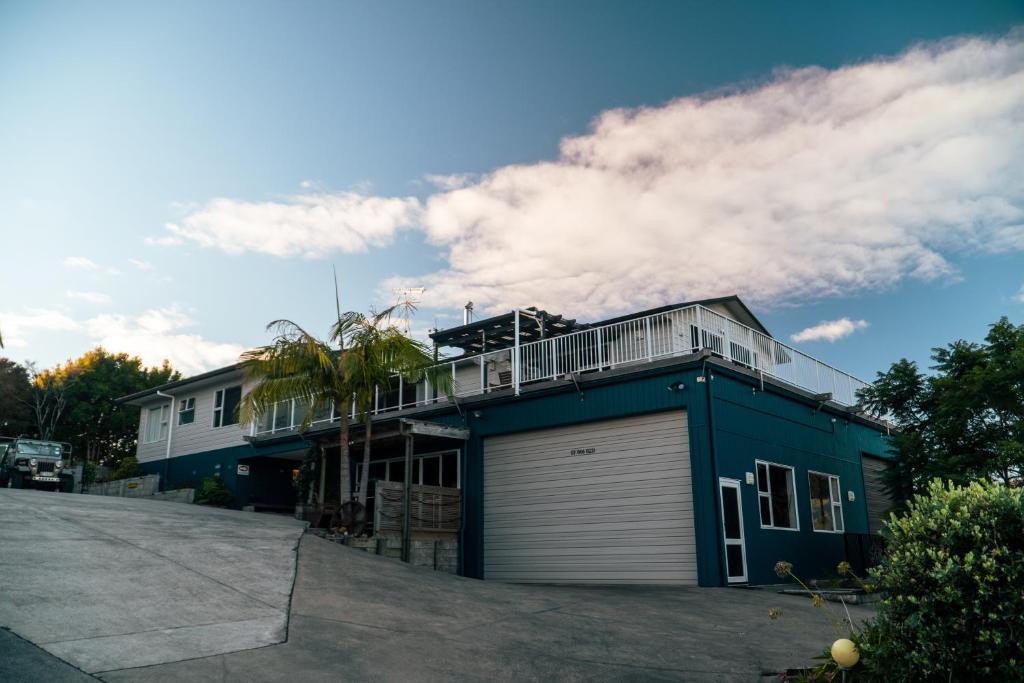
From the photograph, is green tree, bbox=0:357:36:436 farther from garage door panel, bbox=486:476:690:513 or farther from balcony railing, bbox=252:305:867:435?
garage door panel, bbox=486:476:690:513

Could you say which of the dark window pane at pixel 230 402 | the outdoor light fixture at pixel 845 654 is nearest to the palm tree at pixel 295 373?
the dark window pane at pixel 230 402

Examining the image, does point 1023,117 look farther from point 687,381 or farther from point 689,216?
point 687,381

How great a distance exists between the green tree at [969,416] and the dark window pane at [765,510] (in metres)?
3.29

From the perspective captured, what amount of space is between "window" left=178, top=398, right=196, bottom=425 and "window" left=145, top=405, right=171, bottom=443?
0.73m

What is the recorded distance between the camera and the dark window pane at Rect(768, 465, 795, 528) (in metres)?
15.2

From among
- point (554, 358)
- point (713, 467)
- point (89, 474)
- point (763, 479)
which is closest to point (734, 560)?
point (713, 467)

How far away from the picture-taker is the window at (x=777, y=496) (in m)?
14.8

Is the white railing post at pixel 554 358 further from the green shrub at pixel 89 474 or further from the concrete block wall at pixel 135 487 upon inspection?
the green shrub at pixel 89 474

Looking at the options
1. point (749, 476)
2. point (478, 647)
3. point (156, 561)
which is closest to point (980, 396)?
point (749, 476)

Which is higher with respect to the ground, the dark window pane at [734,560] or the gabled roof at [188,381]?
the gabled roof at [188,381]

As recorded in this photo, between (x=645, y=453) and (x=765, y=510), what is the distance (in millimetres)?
2861

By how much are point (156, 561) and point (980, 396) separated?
15.2 metres

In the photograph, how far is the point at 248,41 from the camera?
14375mm

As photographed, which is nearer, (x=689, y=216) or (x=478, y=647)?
(x=478, y=647)
